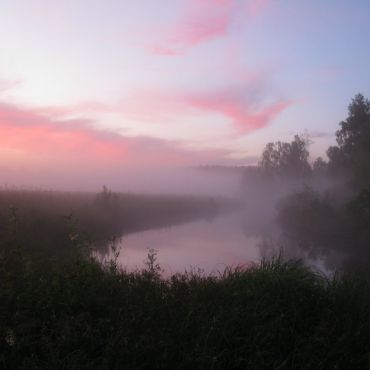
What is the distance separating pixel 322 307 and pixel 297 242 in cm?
3232

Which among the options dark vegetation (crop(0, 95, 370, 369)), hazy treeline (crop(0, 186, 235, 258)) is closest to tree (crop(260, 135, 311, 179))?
hazy treeline (crop(0, 186, 235, 258))

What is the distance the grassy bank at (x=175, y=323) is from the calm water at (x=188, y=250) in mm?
9972

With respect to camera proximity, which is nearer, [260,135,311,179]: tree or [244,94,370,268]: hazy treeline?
[244,94,370,268]: hazy treeline

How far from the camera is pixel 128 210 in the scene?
48.6m

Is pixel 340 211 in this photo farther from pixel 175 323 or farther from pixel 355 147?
pixel 175 323

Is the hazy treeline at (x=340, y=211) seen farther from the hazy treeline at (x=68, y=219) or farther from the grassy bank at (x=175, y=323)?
the grassy bank at (x=175, y=323)

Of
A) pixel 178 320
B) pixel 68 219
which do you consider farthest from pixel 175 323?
pixel 68 219

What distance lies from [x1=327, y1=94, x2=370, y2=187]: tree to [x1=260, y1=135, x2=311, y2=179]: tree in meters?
33.2

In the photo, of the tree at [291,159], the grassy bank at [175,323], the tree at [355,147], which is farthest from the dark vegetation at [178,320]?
the tree at [291,159]

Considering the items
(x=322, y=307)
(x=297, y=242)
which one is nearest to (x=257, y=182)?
(x=297, y=242)

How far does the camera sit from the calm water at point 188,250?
23.4 meters

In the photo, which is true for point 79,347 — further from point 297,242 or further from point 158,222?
point 158,222

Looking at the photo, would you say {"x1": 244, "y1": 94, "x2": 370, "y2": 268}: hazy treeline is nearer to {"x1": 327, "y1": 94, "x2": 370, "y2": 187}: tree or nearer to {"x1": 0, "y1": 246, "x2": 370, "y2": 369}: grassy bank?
{"x1": 327, "y1": 94, "x2": 370, "y2": 187}: tree

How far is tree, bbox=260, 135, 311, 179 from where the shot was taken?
327ft
